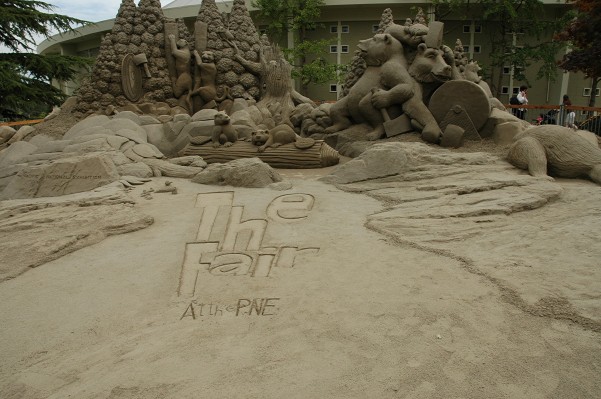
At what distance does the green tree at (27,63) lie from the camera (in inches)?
463

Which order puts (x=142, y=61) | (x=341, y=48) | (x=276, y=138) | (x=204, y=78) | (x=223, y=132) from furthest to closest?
(x=341, y=48), (x=204, y=78), (x=142, y=61), (x=223, y=132), (x=276, y=138)

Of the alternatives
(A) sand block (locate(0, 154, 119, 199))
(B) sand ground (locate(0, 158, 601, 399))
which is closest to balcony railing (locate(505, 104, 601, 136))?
(B) sand ground (locate(0, 158, 601, 399))

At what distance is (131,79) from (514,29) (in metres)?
14.9

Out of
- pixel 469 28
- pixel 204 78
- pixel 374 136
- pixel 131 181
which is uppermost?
pixel 469 28

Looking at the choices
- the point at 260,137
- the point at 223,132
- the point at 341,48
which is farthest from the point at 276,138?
the point at 341,48

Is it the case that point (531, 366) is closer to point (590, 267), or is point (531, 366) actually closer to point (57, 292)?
point (590, 267)

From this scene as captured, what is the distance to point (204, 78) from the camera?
9.82 metres

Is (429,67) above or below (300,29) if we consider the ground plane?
below

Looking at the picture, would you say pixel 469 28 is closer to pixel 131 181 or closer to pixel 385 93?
pixel 385 93

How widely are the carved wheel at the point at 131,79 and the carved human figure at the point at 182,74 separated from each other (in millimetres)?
700

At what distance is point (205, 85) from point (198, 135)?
283 cm

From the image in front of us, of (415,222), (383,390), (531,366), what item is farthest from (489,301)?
(415,222)

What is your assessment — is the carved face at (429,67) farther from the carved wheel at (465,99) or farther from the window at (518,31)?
the window at (518,31)

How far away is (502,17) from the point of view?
17500 mm
